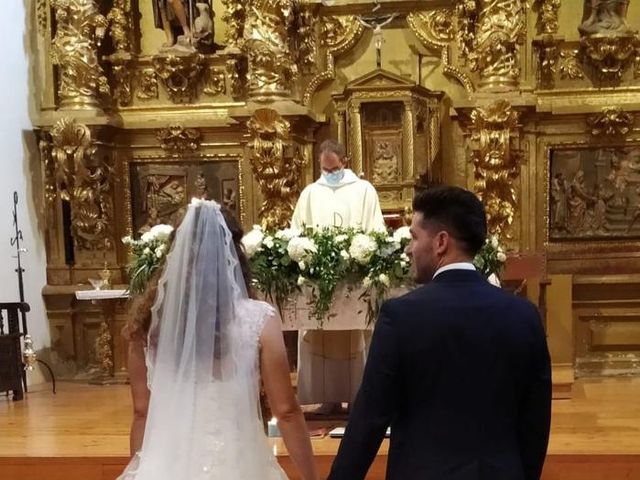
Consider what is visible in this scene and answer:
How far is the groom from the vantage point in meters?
2.31

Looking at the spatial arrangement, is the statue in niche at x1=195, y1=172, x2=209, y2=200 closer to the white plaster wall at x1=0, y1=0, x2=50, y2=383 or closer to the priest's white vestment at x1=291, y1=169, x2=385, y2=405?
the white plaster wall at x1=0, y1=0, x2=50, y2=383

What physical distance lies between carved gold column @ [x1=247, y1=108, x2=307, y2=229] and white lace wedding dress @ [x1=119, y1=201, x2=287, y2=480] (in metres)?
5.21

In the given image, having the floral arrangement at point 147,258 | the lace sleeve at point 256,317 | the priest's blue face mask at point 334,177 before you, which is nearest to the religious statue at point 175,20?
the priest's blue face mask at point 334,177

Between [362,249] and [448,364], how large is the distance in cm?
269

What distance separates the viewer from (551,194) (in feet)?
26.9

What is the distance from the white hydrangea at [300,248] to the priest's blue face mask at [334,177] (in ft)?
5.88

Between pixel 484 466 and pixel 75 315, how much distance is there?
23.3ft

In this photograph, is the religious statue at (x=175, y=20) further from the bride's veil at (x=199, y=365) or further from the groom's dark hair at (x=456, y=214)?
the groom's dark hair at (x=456, y=214)

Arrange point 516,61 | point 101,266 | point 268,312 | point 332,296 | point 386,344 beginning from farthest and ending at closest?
point 101,266
point 516,61
point 332,296
point 268,312
point 386,344

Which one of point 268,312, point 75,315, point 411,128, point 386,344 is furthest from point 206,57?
point 386,344

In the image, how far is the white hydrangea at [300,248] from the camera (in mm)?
5016

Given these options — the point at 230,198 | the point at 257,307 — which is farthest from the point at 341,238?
the point at 230,198

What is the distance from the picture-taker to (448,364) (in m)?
2.31

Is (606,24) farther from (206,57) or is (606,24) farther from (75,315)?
(75,315)
